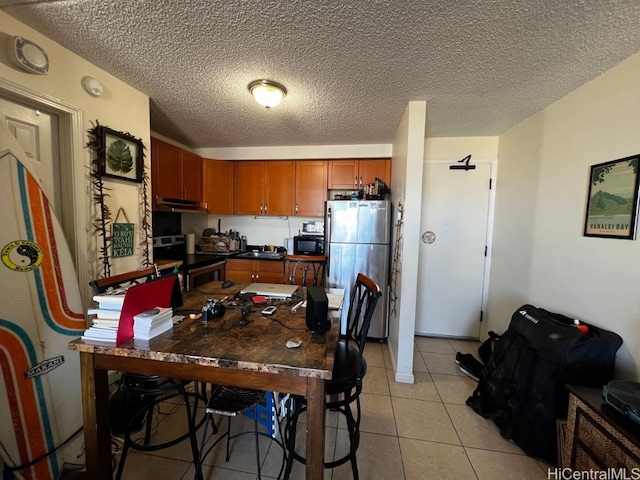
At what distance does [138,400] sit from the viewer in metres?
1.70

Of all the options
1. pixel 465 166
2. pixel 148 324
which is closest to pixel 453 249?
pixel 465 166

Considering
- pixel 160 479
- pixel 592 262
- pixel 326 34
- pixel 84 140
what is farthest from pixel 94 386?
pixel 592 262

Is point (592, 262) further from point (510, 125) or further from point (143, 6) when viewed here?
point (143, 6)

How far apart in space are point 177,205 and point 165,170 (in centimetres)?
40

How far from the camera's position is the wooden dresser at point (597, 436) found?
976mm

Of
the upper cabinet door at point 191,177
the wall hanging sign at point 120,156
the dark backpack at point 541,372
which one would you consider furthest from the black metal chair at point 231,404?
the upper cabinet door at point 191,177

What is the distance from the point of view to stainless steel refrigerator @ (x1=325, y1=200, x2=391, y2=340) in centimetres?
283

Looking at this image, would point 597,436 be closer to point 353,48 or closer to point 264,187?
point 353,48

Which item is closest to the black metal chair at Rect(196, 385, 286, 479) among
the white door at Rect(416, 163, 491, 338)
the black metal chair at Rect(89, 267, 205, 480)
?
the black metal chair at Rect(89, 267, 205, 480)

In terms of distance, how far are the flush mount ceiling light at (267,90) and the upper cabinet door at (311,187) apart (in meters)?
1.52

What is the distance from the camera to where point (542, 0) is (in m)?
1.09

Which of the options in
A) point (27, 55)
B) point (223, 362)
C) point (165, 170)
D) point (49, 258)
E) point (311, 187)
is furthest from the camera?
point (311, 187)

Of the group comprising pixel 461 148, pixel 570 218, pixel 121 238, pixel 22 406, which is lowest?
pixel 22 406

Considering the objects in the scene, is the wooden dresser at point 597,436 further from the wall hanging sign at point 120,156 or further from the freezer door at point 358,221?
the wall hanging sign at point 120,156
